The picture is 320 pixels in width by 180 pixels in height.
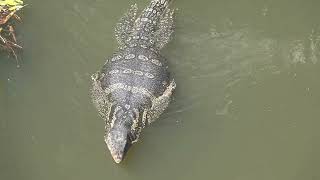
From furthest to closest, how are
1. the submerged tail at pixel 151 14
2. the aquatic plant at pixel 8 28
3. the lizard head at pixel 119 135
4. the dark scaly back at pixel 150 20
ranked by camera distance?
1. the submerged tail at pixel 151 14
2. the dark scaly back at pixel 150 20
3. the aquatic plant at pixel 8 28
4. the lizard head at pixel 119 135

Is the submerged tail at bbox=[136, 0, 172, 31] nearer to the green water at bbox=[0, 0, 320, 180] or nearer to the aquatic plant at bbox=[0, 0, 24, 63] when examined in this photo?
the green water at bbox=[0, 0, 320, 180]

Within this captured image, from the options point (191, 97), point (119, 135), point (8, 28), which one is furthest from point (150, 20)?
point (119, 135)

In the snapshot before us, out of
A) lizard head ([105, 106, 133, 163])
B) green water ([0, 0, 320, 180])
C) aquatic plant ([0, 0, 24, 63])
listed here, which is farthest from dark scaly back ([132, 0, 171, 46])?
aquatic plant ([0, 0, 24, 63])

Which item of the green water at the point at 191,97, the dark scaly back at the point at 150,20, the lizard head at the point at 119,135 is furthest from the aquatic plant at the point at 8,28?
the lizard head at the point at 119,135

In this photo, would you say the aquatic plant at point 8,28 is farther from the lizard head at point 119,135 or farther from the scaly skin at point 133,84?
the lizard head at point 119,135

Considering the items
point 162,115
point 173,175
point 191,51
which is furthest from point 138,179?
point 191,51

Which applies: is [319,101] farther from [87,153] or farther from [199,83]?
[87,153]
